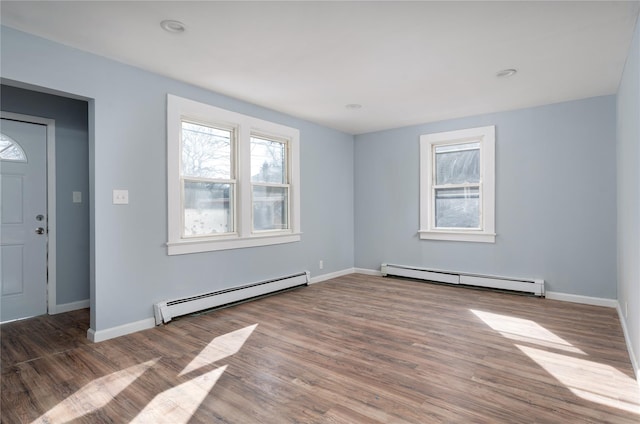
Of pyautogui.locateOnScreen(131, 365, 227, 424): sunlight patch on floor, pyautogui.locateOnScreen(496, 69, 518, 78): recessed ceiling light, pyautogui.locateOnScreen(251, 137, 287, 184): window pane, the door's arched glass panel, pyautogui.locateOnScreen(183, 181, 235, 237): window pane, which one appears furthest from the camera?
pyautogui.locateOnScreen(251, 137, 287, 184): window pane

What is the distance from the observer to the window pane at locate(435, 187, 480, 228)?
5.17 metres

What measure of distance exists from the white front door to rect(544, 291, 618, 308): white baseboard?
19.8ft

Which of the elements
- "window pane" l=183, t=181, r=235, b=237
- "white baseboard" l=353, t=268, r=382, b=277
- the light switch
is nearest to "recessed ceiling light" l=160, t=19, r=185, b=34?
the light switch

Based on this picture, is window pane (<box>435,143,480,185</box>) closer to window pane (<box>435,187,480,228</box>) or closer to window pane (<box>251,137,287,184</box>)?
window pane (<box>435,187,480,228</box>)

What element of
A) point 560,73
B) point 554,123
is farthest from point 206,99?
point 554,123

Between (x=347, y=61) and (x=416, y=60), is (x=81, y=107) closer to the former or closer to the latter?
(x=347, y=61)

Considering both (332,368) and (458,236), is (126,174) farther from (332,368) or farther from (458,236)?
(458,236)

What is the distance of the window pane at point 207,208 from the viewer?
3.93 metres

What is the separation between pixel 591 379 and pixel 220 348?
270cm

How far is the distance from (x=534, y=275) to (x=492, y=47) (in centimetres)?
312

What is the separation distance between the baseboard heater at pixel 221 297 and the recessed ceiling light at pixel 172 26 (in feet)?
8.14

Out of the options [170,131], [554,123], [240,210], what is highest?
[554,123]

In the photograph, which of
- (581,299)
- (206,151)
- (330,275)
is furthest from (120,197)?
(581,299)

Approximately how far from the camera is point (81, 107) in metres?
4.12
